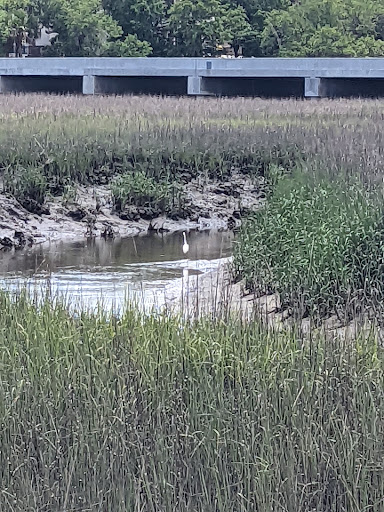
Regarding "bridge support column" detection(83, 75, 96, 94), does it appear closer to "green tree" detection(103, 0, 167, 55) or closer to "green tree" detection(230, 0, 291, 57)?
"green tree" detection(103, 0, 167, 55)

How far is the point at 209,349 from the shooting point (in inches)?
210

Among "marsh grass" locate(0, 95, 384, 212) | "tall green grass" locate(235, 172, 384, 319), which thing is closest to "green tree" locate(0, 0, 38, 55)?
"marsh grass" locate(0, 95, 384, 212)

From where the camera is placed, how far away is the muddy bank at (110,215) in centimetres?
1434

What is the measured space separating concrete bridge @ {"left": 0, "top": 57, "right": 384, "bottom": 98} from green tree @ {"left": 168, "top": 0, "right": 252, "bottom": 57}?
9.48 meters

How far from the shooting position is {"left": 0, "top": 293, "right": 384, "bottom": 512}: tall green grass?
13.5 ft

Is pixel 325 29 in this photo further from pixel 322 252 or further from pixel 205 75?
pixel 322 252

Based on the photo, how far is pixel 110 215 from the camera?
15.5 m

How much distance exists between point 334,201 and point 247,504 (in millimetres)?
5983

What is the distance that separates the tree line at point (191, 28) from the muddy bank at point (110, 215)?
35.3m

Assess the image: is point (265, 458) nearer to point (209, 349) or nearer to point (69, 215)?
point (209, 349)

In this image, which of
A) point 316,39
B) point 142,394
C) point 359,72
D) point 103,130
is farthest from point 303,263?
point 316,39

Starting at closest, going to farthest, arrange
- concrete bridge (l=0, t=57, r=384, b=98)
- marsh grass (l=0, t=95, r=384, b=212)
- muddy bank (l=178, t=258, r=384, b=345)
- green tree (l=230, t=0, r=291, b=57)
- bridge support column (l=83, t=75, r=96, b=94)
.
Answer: muddy bank (l=178, t=258, r=384, b=345), marsh grass (l=0, t=95, r=384, b=212), concrete bridge (l=0, t=57, r=384, b=98), bridge support column (l=83, t=75, r=96, b=94), green tree (l=230, t=0, r=291, b=57)

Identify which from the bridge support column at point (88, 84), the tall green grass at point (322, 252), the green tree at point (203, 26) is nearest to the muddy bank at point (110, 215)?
the tall green grass at point (322, 252)

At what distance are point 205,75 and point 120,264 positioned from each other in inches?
1108
